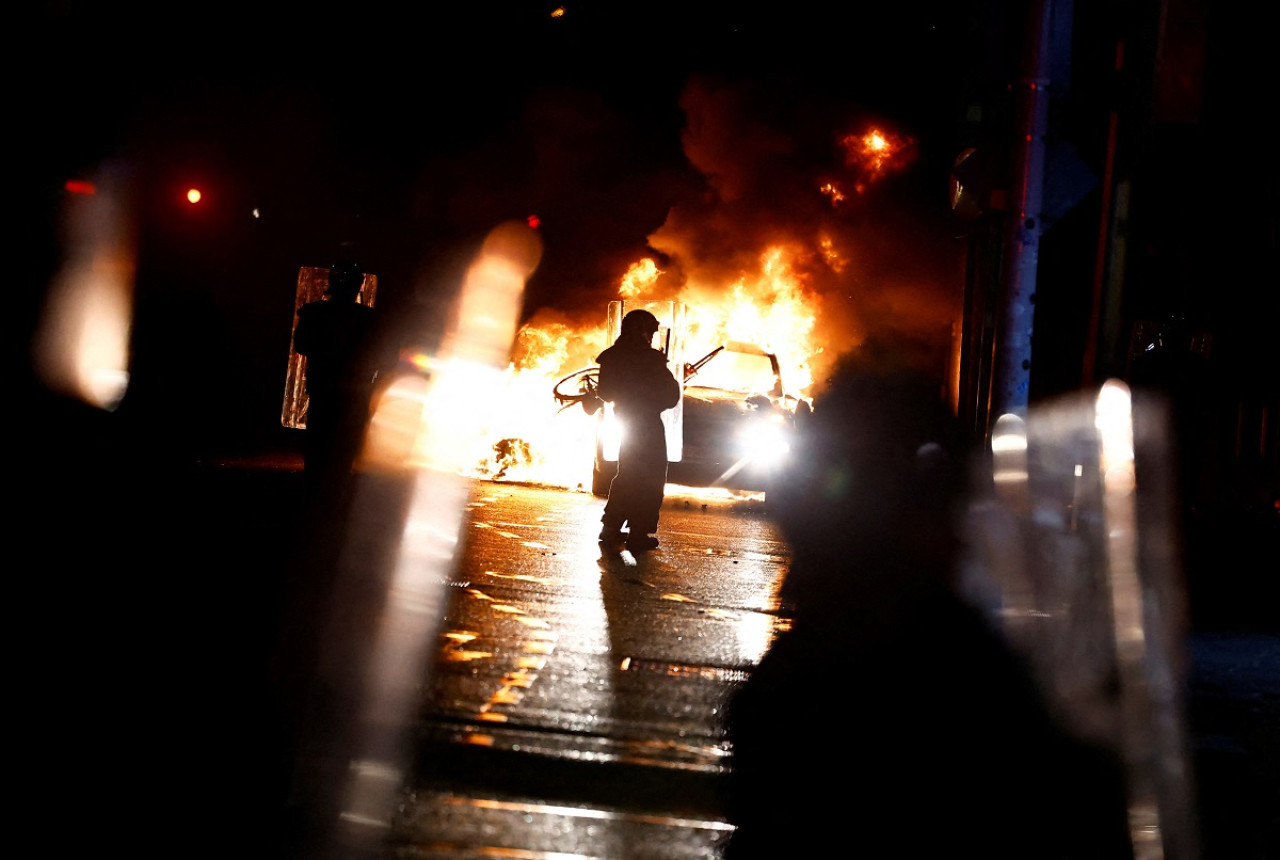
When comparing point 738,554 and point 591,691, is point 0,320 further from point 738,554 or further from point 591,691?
point 591,691

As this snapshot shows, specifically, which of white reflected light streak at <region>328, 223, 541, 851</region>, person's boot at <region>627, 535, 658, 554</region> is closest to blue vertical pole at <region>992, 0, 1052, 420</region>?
person's boot at <region>627, 535, 658, 554</region>

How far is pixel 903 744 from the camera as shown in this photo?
4.40 meters

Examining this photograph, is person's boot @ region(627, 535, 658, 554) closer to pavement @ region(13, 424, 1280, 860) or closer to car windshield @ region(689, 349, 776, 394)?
pavement @ region(13, 424, 1280, 860)

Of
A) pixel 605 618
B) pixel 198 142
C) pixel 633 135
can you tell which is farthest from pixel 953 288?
pixel 605 618

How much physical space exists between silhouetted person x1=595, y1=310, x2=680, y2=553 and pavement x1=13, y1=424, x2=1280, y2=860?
2.78m

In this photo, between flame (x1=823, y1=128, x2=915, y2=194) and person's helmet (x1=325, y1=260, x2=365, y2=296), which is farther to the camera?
flame (x1=823, y1=128, x2=915, y2=194)

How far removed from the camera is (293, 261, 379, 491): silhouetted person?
607 cm

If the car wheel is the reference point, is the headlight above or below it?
above

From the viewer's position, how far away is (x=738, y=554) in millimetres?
9883

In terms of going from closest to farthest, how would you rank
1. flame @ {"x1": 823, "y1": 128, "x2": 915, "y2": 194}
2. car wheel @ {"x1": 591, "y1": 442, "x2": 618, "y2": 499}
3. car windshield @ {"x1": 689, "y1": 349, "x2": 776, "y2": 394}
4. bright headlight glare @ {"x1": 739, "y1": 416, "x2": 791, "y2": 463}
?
1. bright headlight glare @ {"x1": 739, "y1": 416, "x2": 791, "y2": 463}
2. car wheel @ {"x1": 591, "y1": 442, "x2": 618, "y2": 499}
3. car windshield @ {"x1": 689, "y1": 349, "x2": 776, "y2": 394}
4. flame @ {"x1": 823, "y1": 128, "x2": 915, "y2": 194}

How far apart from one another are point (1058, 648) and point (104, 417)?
1455 cm

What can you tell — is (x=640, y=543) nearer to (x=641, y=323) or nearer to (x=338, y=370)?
(x=641, y=323)

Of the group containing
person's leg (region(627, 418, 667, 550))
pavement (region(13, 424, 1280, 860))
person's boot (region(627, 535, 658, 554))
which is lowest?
pavement (region(13, 424, 1280, 860))

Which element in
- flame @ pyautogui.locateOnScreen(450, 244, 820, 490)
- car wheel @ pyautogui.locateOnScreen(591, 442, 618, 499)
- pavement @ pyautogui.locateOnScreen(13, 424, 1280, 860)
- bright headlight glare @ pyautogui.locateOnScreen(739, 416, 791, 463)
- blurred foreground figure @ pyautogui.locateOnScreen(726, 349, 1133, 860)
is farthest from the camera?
flame @ pyautogui.locateOnScreen(450, 244, 820, 490)
